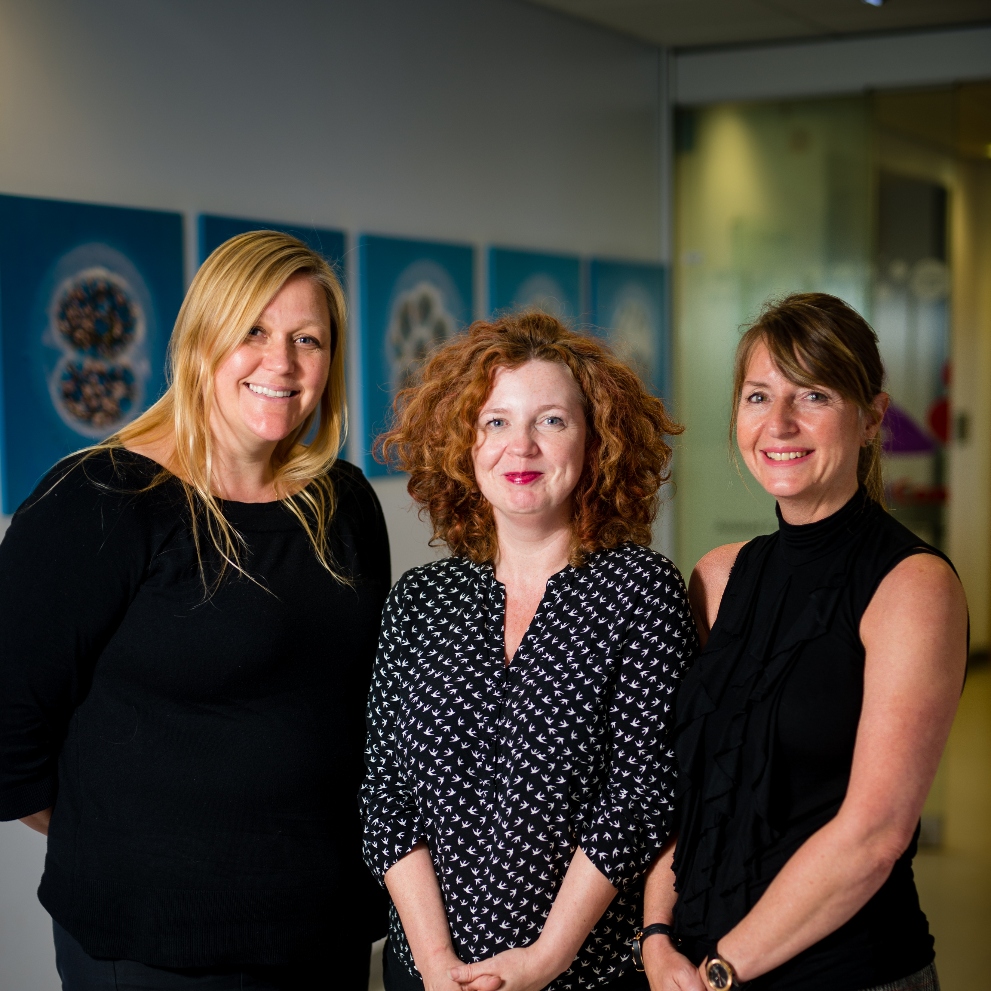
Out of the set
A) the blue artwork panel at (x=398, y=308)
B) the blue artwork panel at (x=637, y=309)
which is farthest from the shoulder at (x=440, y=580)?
the blue artwork panel at (x=637, y=309)

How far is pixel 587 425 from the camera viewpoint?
80.4 inches

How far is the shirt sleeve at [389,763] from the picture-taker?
1.99 m

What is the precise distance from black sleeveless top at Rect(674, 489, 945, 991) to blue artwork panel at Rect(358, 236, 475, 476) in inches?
102

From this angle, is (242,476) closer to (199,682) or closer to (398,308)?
(199,682)

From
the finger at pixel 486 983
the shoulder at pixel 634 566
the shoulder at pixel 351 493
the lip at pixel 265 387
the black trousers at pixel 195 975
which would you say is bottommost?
the black trousers at pixel 195 975

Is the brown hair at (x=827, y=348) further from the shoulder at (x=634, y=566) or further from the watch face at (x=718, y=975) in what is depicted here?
the watch face at (x=718, y=975)

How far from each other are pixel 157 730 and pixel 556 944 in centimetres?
77

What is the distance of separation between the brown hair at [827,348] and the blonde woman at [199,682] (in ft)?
2.83

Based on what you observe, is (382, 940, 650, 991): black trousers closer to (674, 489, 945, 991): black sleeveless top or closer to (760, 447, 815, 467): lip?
(674, 489, 945, 991): black sleeveless top

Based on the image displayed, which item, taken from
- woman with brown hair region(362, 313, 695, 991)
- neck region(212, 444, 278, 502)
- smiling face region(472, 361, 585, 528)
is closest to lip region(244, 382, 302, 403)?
neck region(212, 444, 278, 502)

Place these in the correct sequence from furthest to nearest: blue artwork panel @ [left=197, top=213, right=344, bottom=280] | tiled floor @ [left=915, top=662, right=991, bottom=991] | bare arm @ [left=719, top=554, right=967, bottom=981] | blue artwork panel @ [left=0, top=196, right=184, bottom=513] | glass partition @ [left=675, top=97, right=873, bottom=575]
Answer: glass partition @ [left=675, top=97, right=873, bottom=575], tiled floor @ [left=915, top=662, right=991, bottom=991], blue artwork panel @ [left=197, top=213, right=344, bottom=280], blue artwork panel @ [left=0, top=196, right=184, bottom=513], bare arm @ [left=719, top=554, right=967, bottom=981]

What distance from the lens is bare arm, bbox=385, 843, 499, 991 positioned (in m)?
1.90

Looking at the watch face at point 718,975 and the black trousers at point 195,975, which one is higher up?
the watch face at point 718,975

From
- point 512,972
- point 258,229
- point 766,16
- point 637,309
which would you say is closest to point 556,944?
point 512,972
